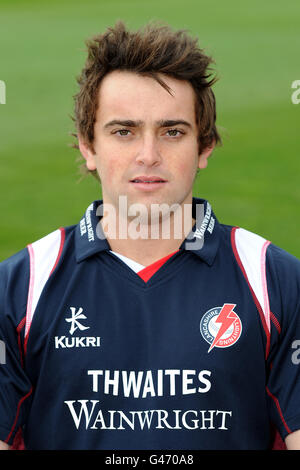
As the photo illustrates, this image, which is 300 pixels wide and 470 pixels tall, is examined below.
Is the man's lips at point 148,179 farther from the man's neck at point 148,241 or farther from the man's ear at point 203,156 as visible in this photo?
the man's ear at point 203,156

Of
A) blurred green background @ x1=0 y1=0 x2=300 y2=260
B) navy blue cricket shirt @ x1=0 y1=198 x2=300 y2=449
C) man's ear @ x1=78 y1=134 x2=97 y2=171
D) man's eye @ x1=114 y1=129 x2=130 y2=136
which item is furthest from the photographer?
blurred green background @ x1=0 y1=0 x2=300 y2=260

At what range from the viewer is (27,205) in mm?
10703

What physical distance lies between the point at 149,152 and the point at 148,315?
0.62 m

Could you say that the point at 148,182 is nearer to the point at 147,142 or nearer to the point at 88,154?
the point at 147,142

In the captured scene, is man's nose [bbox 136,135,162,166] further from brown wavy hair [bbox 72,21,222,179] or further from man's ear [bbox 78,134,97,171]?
man's ear [bbox 78,134,97,171]

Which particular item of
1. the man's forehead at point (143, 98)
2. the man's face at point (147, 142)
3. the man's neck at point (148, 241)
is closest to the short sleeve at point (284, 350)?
the man's neck at point (148, 241)

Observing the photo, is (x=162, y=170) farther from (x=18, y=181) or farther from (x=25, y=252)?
(x=18, y=181)

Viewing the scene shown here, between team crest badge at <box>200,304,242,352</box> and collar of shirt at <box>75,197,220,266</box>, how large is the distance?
0.66ft

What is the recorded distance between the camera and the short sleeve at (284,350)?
3557 millimetres

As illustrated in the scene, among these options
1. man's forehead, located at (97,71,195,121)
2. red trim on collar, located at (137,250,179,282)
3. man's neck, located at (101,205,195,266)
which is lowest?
red trim on collar, located at (137,250,179,282)

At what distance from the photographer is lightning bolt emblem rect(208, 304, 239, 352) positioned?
356 cm

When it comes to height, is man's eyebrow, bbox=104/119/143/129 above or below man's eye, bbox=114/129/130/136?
above

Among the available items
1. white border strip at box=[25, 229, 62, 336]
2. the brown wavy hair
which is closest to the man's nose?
the brown wavy hair
